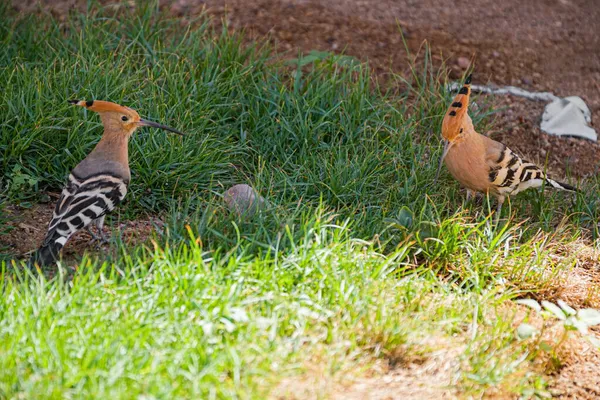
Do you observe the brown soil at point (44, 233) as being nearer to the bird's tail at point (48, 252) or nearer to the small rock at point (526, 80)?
the bird's tail at point (48, 252)

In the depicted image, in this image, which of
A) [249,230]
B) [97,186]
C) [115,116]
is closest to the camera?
[249,230]

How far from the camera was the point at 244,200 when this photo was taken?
13.8 feet

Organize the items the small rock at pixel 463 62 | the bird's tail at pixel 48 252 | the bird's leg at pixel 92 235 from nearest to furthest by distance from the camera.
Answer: the bird's tail at pixel 48 252, the bird's leg at pixel 92 235, the small rock at pixel 463 62

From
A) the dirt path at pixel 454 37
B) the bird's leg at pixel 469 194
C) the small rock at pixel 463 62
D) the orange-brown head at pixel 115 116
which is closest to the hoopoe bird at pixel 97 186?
the orange-brown head at pixel 115 116

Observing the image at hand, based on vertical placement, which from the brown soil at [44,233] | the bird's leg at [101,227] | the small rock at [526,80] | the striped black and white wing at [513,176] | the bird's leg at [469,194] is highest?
the small rock at [526,80]

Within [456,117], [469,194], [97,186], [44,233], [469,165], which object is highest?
[456,117]

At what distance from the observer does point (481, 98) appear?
5.91 m

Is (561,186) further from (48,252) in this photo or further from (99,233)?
(48,252)

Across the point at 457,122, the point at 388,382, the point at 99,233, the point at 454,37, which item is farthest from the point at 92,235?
the point at 454,37

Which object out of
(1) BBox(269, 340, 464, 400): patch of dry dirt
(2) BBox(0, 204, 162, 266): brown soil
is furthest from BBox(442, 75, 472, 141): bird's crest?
(2) BBox(0, 204, 162, 266): brown soil

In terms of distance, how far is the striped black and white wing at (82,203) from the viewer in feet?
12.8

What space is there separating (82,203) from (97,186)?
143 mm

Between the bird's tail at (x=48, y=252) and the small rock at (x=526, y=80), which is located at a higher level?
the small rock at (x=526, y=80)

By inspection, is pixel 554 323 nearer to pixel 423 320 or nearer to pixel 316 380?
pixel 423 320
